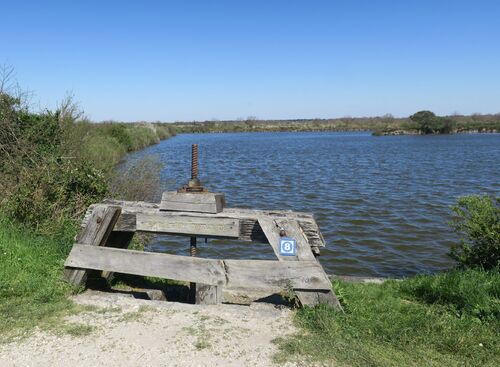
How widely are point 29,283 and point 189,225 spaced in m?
2.15

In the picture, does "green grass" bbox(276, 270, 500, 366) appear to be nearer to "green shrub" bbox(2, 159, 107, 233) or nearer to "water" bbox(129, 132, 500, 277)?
"water" bbox(129, 132, 500, 277)

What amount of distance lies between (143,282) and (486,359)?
481cm

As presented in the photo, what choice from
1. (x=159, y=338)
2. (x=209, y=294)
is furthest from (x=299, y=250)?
(x=159, y=338)

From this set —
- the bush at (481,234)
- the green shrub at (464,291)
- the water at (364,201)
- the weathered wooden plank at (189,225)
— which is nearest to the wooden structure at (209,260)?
the weathered wooden plank at (189,225)

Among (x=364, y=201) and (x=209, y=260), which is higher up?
(x=209, y=260)

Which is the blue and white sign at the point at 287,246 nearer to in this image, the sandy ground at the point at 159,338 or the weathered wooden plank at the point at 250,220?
the weathered wooden plank at the point at 250,220

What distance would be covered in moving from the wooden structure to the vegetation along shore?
1.21 feet

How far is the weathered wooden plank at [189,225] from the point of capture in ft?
→ 16.8

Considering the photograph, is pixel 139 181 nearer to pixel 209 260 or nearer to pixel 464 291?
pixel 209 260

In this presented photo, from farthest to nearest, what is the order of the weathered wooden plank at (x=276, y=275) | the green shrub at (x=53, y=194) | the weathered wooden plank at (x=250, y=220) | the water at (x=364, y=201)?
1. the water at (x=364, y=201)
2. the green shrub at (x=53, y=194)
3. the weathered wooden plank at (x=250, y=220)
4. the weathered wooden plank at (x=276, y=275)

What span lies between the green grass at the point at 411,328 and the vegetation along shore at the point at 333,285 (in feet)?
0.03

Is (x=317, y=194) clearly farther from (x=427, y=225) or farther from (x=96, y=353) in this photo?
(x=96, y=353)

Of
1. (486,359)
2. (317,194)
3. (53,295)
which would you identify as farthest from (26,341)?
(317,194)

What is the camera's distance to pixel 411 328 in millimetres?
4547
